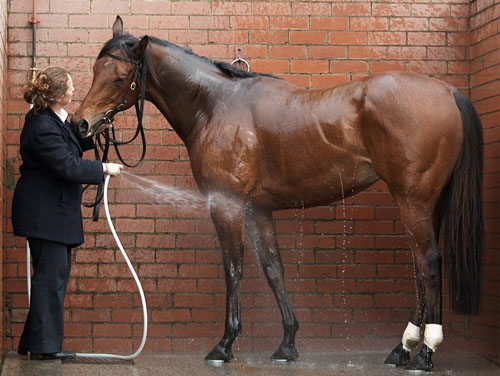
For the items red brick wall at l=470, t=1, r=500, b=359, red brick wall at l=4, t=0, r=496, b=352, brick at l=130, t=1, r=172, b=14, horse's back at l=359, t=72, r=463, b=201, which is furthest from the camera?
brick at l=130, t=1, r=172, b=14

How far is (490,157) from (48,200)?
126 inches

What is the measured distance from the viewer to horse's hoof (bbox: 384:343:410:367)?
216 inches

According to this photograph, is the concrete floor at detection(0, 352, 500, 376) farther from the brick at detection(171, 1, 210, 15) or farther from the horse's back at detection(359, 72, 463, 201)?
the brick at detection(171, 1, 210, 15)

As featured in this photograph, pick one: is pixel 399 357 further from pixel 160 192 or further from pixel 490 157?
pixel 160 192

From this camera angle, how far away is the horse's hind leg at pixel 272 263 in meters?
5.74

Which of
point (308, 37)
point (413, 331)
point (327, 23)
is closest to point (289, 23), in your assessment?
point (308, 37)

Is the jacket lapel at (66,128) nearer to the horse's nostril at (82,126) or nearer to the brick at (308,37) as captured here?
the horse's nostril at (82,126)

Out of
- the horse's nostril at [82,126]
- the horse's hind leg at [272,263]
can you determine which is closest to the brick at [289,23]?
the horse's hind leg at [272,263]

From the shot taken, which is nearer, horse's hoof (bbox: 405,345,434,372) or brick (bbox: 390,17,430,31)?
horse's hoof (bbox: 405,345,434,372)

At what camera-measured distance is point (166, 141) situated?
21.1 feet

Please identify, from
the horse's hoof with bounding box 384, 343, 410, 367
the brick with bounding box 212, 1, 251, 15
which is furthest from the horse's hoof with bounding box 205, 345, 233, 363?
the brick with bounding box 212, 1, 251, 15

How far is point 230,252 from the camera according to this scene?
5559 mm

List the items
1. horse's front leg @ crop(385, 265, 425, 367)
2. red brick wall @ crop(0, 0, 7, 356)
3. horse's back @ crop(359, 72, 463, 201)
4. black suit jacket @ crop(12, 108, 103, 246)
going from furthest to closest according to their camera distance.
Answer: red brick wall @ crop(0, 0, 7, 356) → horse's front leg @ crop(385, 265, 425, 367) → horse's back @ crop(359, 72, 463, 201) → black suit jacket @ crop(12, 108, 103, 246)

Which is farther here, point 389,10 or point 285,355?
point 389,10
